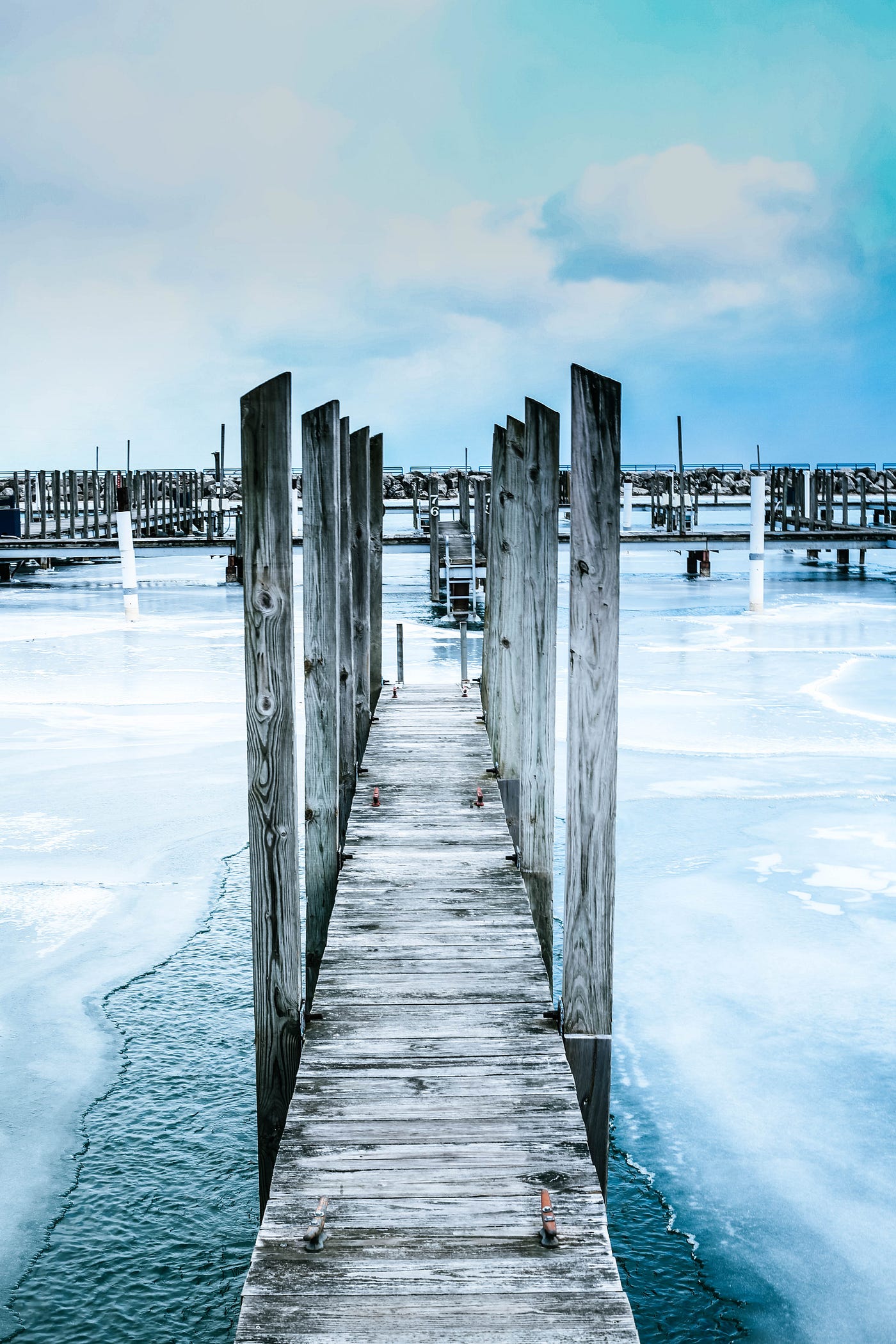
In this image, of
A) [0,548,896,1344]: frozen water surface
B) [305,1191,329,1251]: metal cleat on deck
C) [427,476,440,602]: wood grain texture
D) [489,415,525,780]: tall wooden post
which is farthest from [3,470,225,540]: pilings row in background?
[305,1191,329,1251]: metal cleat on deck

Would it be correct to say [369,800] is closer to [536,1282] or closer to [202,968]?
[202,968]

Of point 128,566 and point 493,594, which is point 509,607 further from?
point 128,566

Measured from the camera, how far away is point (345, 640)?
21.5 feet

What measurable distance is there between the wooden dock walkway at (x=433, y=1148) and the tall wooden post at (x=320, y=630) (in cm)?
39

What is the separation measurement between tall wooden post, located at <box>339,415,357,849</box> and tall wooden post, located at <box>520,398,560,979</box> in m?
1.23

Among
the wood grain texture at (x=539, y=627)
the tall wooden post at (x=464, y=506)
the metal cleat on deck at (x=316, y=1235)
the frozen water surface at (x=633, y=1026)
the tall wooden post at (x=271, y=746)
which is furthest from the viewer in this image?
the tall wooden post at (x=464, y=506)

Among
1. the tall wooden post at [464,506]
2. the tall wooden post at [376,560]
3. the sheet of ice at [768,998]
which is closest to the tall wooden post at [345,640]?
the sheet of ice at [768,998]

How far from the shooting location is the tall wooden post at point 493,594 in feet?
25.0

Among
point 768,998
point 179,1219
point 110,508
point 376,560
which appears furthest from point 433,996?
point 110,508

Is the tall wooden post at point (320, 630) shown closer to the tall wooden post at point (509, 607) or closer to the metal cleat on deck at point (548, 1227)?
the tall wooden post at point (509, 607)

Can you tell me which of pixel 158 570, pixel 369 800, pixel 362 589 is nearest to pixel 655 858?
pixel 369 800

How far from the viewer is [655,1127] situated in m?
4.85

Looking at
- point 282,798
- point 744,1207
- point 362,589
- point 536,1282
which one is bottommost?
point 744,1207

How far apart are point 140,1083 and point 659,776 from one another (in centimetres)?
590
